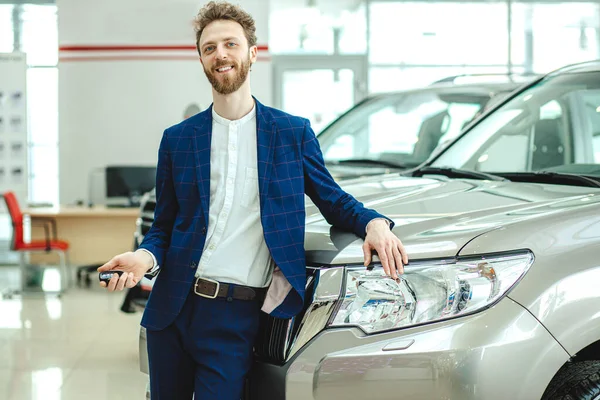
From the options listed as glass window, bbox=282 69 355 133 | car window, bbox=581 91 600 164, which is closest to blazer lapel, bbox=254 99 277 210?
car window, bbox=581 91 600 164

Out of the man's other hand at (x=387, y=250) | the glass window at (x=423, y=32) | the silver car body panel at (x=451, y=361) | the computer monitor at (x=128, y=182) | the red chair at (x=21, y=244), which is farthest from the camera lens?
the glass window at (x=423, y=32)

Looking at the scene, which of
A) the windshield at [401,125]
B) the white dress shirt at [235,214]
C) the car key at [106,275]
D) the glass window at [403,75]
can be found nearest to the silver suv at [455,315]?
the white dress shirt at [235,214]

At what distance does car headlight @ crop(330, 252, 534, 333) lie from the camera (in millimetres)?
1734

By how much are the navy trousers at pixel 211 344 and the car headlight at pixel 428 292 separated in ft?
0.78

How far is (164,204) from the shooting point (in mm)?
2078

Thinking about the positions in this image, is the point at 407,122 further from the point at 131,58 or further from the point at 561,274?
the point at 131,58

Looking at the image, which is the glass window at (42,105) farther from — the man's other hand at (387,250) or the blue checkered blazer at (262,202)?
the man's other hand at (387,250)

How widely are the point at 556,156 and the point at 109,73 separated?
8.52 meters

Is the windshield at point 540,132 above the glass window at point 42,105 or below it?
below

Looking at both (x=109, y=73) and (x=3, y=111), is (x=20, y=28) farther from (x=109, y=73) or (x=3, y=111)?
(x=3, y=111)

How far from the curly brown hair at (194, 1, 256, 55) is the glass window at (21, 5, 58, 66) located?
10463 millimetres

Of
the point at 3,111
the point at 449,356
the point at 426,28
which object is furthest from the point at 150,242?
the point at 426,28

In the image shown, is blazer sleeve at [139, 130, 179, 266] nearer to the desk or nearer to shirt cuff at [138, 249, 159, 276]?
shirt cuff at [138, 249, 159, 276]

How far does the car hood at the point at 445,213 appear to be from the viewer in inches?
71.7
